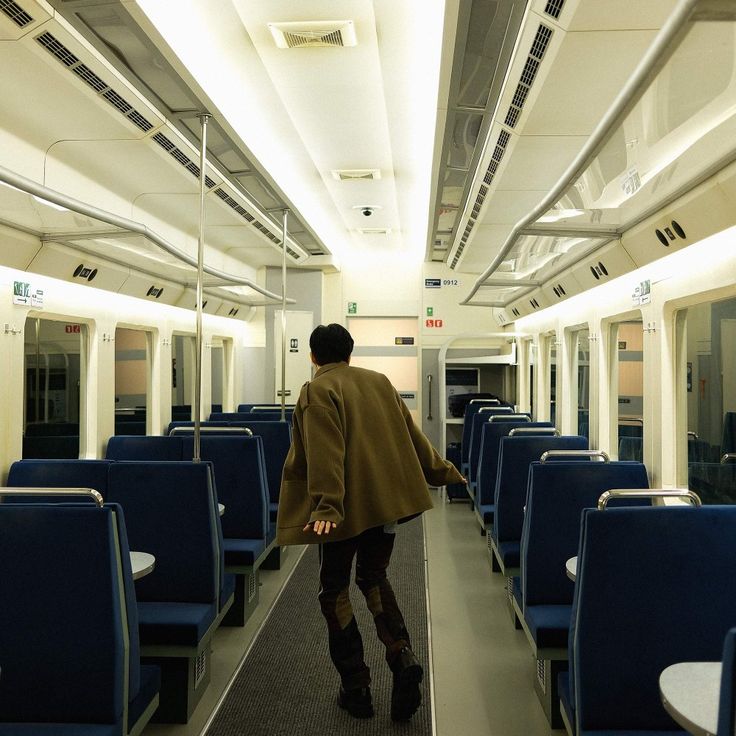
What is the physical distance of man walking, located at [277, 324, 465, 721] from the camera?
2.77 meters

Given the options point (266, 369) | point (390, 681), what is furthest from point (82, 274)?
point (266, 369)

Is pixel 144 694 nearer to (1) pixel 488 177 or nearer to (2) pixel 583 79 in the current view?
(2) pixel 583 79

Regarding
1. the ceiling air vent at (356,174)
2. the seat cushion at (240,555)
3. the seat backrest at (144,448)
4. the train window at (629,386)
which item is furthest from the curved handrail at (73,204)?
the train window at (629,386)

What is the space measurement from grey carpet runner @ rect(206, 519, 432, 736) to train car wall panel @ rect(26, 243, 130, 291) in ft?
8.64

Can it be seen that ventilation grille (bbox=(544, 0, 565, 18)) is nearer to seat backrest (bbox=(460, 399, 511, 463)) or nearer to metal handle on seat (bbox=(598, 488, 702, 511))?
metal handle on seat (bbox=(598, 488, 702, 511))

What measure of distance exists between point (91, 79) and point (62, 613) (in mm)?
2244

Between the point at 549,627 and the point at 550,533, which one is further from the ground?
the point at 550,533

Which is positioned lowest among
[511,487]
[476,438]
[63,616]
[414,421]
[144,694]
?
[144,694]

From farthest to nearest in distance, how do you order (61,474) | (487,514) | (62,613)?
(487,514)
(61,474)
(62,613)

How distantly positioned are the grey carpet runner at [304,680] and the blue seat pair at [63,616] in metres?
0.85

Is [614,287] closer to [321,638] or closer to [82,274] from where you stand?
[321,638]

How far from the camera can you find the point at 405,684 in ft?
9.47

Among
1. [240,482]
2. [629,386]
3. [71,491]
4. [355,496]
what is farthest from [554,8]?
[629,386]

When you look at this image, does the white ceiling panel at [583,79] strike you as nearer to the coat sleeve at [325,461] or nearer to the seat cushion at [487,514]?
Result: the coat sleeve at [325,461]
